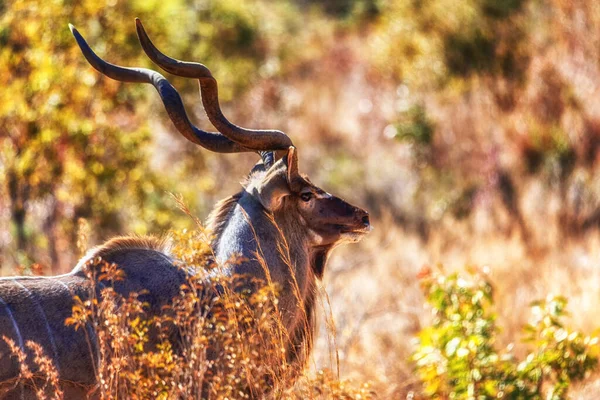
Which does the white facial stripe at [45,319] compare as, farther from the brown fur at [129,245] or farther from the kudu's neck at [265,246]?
the kudu's neck at [265,246]

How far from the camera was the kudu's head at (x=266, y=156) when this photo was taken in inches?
178

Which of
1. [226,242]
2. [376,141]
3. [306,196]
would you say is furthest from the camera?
[376,141]

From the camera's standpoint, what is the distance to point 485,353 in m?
5.33

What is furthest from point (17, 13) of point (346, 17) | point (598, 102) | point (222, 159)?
point (346, 17)

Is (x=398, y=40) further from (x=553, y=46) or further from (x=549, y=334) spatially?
(x=549, y=334)

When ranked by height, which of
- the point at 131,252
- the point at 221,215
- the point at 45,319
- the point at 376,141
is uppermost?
the point at 376,141

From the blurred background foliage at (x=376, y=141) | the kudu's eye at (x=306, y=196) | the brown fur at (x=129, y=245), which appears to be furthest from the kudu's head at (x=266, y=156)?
the blurred background foliage at (x=376, y=141)

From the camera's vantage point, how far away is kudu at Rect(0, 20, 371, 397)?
404 cm

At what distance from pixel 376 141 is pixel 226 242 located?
10.6 metres

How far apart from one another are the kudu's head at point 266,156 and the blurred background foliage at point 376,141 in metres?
1.48

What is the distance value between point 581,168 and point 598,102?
139 centimetres

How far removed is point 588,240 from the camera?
31.4 ft

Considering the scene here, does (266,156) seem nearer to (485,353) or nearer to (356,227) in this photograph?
(356,227)

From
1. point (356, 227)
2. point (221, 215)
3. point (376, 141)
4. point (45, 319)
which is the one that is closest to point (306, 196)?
point (356, 227)
